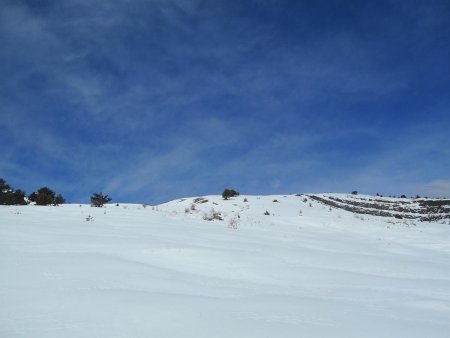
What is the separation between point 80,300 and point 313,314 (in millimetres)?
2011

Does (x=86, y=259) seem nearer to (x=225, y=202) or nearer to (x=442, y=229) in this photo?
(x=442, y=229)

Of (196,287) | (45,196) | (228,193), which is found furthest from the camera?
(228,193)

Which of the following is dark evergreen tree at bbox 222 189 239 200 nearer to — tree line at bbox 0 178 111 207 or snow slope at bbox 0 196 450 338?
tree line at bbox 0 178 111 207

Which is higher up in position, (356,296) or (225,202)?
(225,202)

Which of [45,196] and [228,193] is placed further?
[228,193]

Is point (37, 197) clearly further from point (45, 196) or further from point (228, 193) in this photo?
point (228, 193)

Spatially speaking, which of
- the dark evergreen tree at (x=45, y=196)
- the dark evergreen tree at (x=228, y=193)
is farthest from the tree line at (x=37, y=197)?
the dark evergreen tree at (x=228, y=193)

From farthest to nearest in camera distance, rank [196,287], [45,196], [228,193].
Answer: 1. [228,193]
2. [45,196]
3. [196,287]

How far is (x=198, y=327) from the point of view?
9.77 feet

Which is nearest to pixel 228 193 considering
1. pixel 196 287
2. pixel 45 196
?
pixel 45 196

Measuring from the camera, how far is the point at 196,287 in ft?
14.7

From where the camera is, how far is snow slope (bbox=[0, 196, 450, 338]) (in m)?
3.02

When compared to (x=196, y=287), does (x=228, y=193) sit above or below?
above

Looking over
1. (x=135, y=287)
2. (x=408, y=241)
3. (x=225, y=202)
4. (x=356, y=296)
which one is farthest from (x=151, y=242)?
(x=225, y=202)
